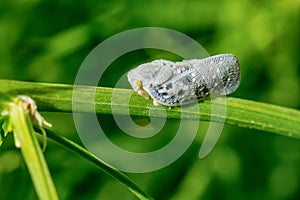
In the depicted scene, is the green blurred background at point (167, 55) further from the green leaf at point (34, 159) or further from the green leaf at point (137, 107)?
the green leaf at point (34, 159)

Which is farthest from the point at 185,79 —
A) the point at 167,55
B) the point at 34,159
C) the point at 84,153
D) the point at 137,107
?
the point at 167,55

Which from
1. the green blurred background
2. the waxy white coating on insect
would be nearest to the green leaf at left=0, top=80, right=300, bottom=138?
the waxy white coating on insect

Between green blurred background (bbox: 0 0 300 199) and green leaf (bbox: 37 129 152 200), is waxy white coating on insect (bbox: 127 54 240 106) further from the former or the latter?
green blurred background (bbox: 0 0 300 199)

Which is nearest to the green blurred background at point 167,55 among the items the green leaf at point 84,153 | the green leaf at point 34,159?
the green leaf at point 84,153

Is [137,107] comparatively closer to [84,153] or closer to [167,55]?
[84,153]

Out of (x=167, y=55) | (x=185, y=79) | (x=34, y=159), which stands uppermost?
(x=167, y=55)

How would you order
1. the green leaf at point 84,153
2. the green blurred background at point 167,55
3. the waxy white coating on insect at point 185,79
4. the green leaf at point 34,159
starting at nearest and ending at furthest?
the green leaf at point 34,159 < the green leaf at point 84,153 < the waxy white coating on insect at point 185,79 < the green blurred background at point 167,55

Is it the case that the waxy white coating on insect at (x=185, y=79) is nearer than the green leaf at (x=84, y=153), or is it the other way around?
the green leaf at (x=84, y=153)
